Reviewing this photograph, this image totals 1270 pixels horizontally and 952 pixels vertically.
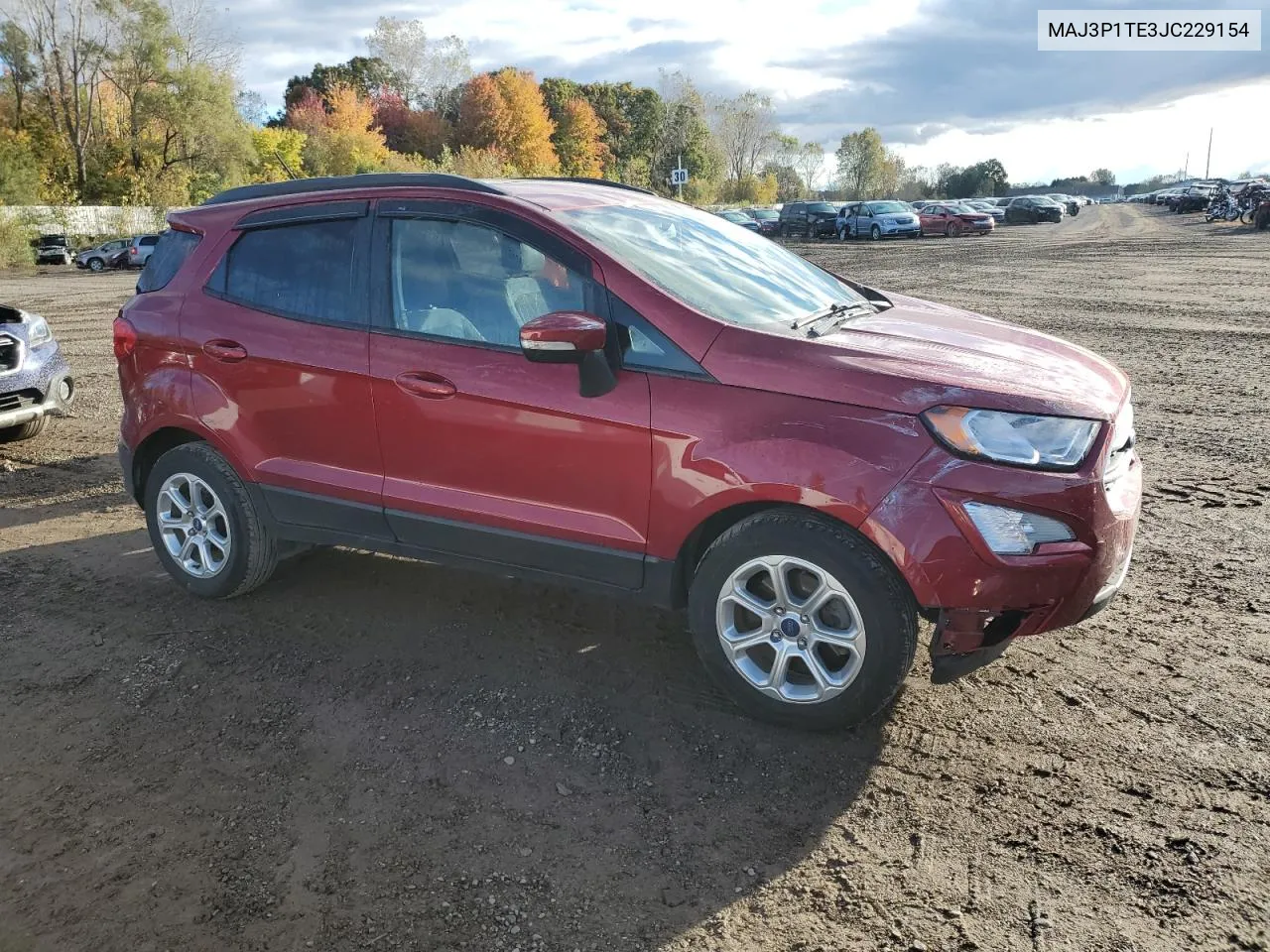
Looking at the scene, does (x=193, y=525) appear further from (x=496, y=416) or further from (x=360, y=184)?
(x=496, y=416)

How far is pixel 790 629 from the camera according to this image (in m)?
3.41

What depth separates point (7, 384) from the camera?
7363 millimetres

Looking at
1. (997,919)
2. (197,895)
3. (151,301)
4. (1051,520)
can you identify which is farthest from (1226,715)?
(151,301)

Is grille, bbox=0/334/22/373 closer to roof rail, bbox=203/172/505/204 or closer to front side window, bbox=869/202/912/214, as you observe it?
roof rail, bbox=203/172/505/204

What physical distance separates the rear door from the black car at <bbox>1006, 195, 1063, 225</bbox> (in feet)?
182

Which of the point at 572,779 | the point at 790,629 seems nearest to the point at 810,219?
the point at 790,629

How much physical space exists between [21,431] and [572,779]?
22.8ft

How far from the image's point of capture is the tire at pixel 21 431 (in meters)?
8.01

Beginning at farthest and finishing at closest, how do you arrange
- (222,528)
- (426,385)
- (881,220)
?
(881,220)
(222,528)
(426,385)

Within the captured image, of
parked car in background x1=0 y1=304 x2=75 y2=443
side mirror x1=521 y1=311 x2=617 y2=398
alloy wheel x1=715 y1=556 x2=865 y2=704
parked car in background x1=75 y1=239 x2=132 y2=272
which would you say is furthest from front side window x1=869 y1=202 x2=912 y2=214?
alloy wheel x1=715 y1=556 x2=865 y2=704

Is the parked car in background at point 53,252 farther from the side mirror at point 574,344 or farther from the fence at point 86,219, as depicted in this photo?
the side mirror at point 574,344

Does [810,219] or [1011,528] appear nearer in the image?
[1011,528]

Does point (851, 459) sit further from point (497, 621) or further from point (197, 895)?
point (197, 895)

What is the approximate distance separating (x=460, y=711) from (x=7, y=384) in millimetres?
5628
